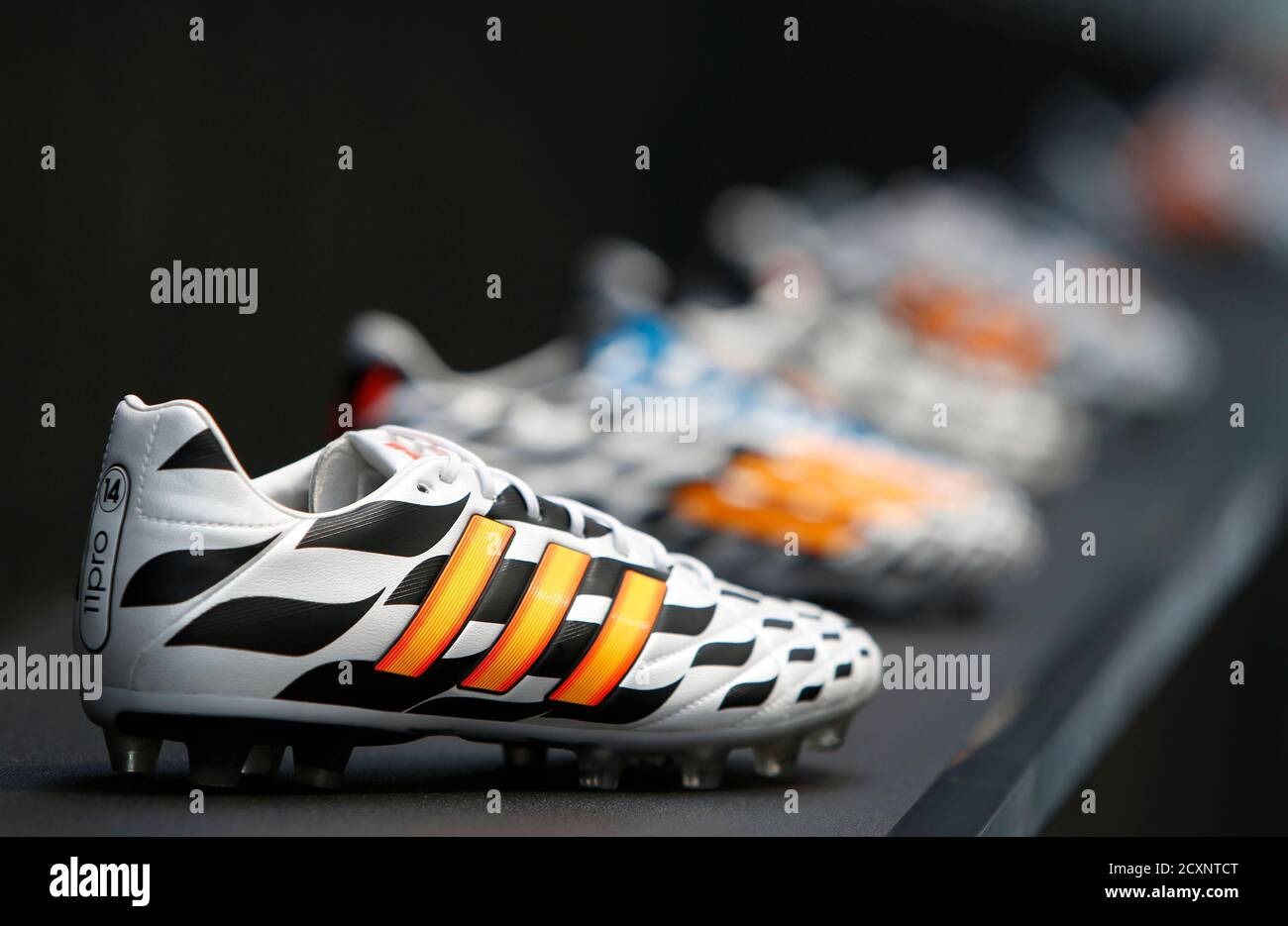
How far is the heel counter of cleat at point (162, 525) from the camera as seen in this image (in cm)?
92

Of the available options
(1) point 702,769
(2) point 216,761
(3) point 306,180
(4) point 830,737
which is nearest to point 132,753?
(2) point 216,761

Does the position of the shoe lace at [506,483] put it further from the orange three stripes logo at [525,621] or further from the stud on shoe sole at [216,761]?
the stud on shoe sole at [216,761]

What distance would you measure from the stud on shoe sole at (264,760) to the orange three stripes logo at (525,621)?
11 centimetres

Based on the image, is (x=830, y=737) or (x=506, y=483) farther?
(x=830, y=737)

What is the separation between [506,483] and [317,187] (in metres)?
1.86

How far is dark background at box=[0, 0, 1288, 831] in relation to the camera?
6.26 ft

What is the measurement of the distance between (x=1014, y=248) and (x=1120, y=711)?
132 inches

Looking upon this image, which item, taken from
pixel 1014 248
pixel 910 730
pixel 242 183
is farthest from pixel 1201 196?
pixel 910 730

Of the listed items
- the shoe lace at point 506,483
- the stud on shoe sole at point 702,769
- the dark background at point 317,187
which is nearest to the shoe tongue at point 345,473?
the shoe lace at point 506,483

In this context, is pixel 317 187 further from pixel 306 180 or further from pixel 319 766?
pixel 319 766

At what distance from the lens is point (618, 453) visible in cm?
184

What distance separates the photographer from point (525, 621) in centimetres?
101

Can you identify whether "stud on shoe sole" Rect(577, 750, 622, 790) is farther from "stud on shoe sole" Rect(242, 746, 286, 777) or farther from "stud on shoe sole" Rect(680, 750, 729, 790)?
"stud on shoe sole" Rect(242, 746, 286, 777)

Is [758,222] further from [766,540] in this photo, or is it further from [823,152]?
[823,152]
